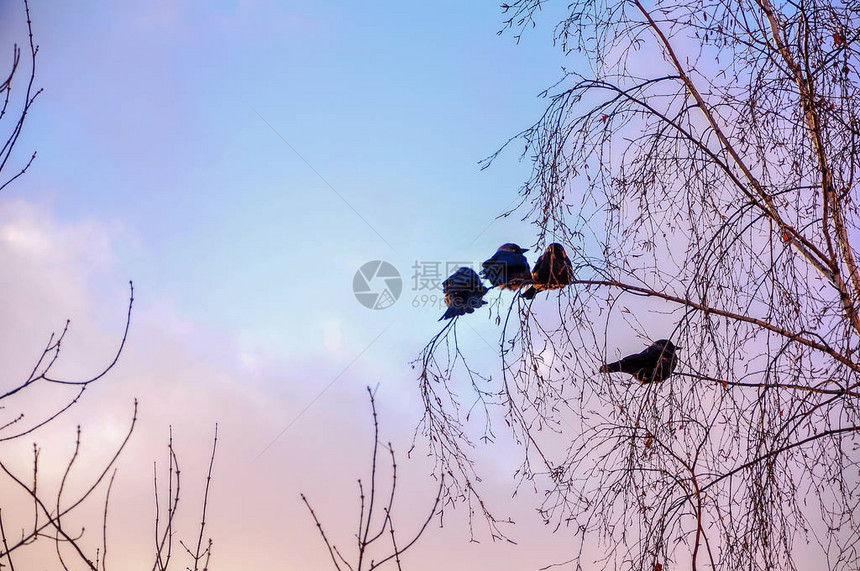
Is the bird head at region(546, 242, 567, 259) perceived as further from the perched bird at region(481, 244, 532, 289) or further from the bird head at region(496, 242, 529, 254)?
the bird head at region(496, 242, 529, 254)

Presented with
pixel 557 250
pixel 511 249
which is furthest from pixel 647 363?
pixel 511 249

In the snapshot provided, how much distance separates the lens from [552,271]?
8.46ft

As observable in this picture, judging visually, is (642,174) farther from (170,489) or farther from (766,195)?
(170,489)

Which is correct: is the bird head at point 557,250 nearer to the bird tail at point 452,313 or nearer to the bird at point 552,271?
the bird at point 552,271

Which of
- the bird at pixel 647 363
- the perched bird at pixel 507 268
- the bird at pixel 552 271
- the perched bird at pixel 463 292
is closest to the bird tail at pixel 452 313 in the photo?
the perched bird at pixel 463 292

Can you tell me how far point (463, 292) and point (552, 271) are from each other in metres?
0.62

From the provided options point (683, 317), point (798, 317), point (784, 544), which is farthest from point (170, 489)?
point (798, 317)

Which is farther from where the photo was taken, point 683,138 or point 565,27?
point 565,27

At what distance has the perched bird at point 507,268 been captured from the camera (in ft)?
9.87

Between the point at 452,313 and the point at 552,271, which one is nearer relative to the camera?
the point at 552,271

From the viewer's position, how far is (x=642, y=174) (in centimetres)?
263

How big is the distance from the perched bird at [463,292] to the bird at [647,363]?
653mm

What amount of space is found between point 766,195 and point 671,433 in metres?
0.91

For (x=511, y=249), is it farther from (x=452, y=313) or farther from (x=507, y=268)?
(x=452, y=313)
